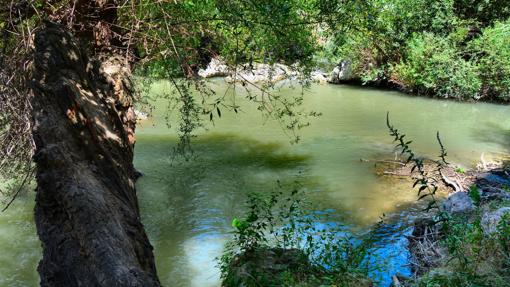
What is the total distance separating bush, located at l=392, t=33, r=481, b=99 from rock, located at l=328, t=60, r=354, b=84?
382 cm

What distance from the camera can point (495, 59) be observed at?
1822 cm

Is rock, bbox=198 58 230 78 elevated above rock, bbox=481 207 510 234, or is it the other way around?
rock, bbox=198 58 230 78

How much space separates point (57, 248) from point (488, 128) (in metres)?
15.1

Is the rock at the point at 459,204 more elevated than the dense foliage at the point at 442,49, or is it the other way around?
the dense foliage at the point at 442,49

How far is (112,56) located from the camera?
5930 millimetres

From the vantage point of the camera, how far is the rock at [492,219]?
542cm

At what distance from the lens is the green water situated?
7.10 meters

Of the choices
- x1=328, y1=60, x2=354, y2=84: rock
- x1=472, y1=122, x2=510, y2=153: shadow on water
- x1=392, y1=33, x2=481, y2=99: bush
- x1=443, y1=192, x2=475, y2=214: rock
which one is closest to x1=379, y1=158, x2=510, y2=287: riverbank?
x1=443, y1=192, x2=475, y2=214: rock

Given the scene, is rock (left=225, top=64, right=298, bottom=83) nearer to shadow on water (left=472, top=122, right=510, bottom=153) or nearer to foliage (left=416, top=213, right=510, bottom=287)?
foliage (left=416, top=213, right=510, bottom=287)

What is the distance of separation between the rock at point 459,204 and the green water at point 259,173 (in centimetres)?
78

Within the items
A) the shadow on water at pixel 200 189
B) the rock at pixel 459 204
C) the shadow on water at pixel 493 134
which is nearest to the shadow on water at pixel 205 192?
the shadow on water at pixel 200 189

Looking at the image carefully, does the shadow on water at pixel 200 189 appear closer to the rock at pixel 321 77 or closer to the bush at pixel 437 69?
the bush at pixel 437 69

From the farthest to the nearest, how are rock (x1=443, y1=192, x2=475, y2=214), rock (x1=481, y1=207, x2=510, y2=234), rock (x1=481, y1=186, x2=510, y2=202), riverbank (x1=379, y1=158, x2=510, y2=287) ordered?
rock (x1=481, y1=186, x2=510, y2=202) < rock (x1=443, y1=192, x2=475, y2=214) < rock (x1=481, y1=207, x2=510, y2=234) < riverbank (x1=379, y1=158, x2=510, y2=287)

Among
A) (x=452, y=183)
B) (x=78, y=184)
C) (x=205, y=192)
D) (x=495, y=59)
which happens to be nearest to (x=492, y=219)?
(x=452, y=183)
